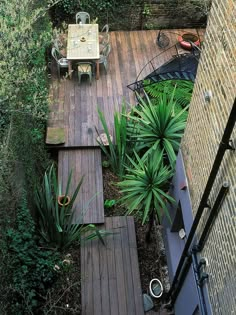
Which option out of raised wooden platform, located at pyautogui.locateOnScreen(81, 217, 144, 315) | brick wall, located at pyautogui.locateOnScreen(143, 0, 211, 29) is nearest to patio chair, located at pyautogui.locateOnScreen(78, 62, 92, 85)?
brick wall, located at pyautogui.locateOnScreen(143, 0, 211, 29)

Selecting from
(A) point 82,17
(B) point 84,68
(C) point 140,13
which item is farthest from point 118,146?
(C) point 140,13

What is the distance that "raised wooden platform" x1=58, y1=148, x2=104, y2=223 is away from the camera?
283 inches

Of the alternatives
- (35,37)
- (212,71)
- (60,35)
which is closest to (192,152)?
(212,71)

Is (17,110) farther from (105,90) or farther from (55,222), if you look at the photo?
(105,90)

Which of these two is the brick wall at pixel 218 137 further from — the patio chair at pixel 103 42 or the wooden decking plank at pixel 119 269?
the patio chair at pixel 103 42

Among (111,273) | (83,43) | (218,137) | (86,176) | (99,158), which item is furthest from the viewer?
(83,43)

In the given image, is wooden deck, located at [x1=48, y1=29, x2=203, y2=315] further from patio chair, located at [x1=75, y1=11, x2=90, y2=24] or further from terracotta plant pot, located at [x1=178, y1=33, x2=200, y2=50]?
patio chair, located at [x1=75, y1=11, x2=90, y2=24]

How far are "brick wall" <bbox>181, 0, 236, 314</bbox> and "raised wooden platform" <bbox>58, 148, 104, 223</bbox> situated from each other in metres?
2.33

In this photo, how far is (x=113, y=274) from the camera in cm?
653

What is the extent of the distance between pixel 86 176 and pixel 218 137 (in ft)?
12.2

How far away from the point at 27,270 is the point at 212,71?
360cm

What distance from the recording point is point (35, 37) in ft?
24.9

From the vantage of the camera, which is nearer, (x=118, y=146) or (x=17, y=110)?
(x=17, y=110)

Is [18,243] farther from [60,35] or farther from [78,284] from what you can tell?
[60,35]
